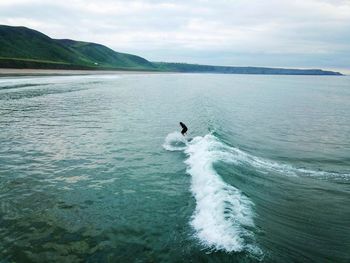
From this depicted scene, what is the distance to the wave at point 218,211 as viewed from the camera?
11391 millimetres

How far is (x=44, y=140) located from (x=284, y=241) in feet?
66.3

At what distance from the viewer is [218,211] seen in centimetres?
1359

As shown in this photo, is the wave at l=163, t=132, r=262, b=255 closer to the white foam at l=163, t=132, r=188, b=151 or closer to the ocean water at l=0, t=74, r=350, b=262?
the ocean water at l=0, t=74, r=350, b=262

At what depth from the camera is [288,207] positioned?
15.1 m

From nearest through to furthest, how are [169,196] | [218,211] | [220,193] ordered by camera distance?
1. [218,211]
2. [220,193]
3. [169,196]

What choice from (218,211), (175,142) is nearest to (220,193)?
(218,211)

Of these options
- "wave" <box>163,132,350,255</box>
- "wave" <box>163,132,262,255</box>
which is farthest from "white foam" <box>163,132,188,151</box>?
"wave" <box>163,132,262,255</box>

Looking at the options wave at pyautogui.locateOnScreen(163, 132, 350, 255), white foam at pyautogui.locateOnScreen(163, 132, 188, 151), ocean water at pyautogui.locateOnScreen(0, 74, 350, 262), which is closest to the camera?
ocean water at pyautogui.locateOnScreen(0, 74, 350, 262)

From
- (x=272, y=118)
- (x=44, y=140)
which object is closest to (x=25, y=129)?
(x=44, y=140)

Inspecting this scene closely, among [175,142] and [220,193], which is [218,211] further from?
[175,142]

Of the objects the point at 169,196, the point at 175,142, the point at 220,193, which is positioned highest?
the point at 220,193

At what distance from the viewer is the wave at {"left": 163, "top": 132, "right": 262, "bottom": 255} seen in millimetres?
11391

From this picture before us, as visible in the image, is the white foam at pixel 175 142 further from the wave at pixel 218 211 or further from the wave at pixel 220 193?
the wave at pixel 218 211

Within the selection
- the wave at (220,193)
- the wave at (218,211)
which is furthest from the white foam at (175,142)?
the wave at (218,211)
